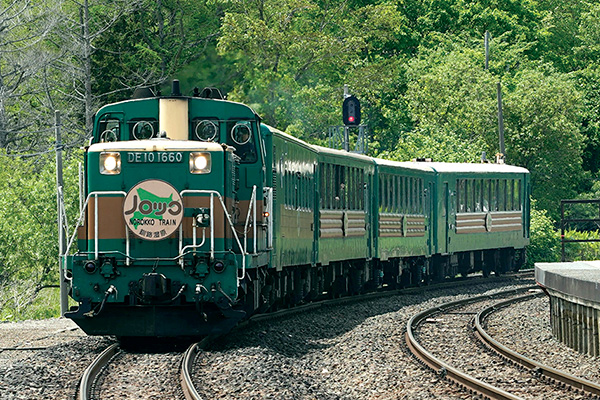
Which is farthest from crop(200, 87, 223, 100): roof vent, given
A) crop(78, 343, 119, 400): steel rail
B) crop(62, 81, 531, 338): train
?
crop(78, 343, 119, 400): steel rail

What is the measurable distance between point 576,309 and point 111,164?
6562mm

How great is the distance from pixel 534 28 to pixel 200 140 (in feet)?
158

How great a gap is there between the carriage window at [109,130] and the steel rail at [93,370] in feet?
9.44

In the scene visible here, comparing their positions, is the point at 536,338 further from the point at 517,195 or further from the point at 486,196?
the point at 517,195

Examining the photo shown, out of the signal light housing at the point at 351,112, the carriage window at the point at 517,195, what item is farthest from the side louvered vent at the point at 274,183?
the carriage window at the point at 517,195

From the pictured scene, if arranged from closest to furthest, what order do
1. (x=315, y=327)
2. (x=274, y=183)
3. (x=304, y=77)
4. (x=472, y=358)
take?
1. (x=472, y=358)
2. (x=274, y=183)
3. (x=315, y=327)
4. (x=304, y=77)

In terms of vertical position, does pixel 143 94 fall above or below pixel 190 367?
above

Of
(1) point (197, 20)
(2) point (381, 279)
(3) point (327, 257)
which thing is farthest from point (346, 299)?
(1) point (197, 20)

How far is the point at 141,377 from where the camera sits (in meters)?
12.2

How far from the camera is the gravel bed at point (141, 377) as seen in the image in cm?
1127

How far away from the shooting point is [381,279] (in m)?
26.9

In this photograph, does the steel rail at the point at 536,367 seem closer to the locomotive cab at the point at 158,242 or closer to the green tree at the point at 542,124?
the locomotive cab at the point at 158,242

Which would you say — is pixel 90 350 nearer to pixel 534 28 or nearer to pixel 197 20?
pixel 197 20

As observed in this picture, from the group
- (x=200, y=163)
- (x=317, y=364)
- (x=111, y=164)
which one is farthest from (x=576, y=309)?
(x=111, y=164)
